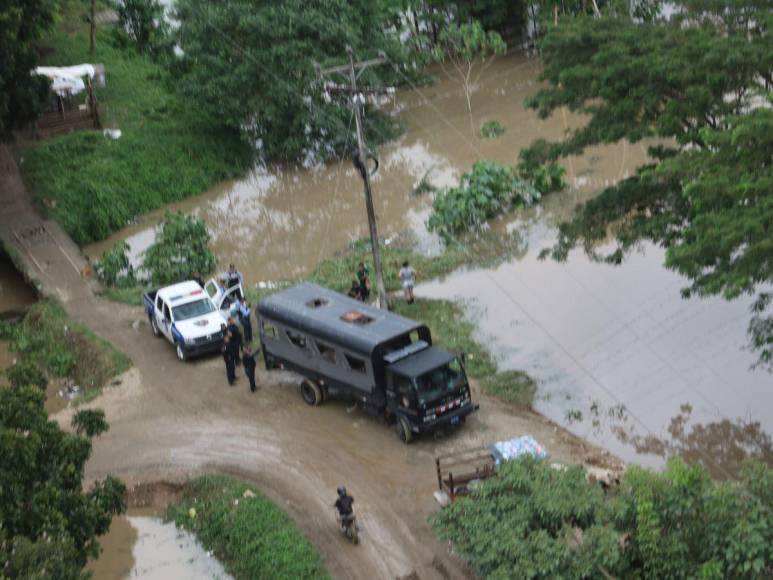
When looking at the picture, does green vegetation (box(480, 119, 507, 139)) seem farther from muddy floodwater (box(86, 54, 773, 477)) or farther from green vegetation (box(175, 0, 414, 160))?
green vegetation (box(175, 0, 414, 160))

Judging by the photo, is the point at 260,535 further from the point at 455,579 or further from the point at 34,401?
the point at 34,401

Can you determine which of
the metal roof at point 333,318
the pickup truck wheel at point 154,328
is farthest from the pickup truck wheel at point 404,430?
the pickup truck wheel at point 154,328

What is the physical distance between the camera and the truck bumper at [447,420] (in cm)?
1966

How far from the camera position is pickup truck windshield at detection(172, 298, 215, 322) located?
80.4 ft

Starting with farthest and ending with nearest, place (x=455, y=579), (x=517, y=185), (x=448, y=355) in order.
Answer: (x=517, y=185)
(x=448, y=355)
(x=455, y=579)

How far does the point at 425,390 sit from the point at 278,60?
1747 centimetres

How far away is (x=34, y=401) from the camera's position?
1549 cm

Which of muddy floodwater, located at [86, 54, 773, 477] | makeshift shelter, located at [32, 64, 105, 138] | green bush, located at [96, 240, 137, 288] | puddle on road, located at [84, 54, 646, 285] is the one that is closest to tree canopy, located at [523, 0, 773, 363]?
muddy floodwater, located at [86, 54, 773, 477]

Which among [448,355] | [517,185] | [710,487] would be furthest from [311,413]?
[517,185]

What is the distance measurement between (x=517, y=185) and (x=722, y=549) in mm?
18215

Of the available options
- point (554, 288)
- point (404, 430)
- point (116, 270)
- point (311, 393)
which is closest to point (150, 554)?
point (311, 393)

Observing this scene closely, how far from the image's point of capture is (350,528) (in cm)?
1752

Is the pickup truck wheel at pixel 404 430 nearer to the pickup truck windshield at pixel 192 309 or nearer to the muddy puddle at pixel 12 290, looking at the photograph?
the pickup truck windshield at pixel 192 309

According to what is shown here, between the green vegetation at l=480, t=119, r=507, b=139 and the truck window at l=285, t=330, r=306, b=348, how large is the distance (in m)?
16.8
